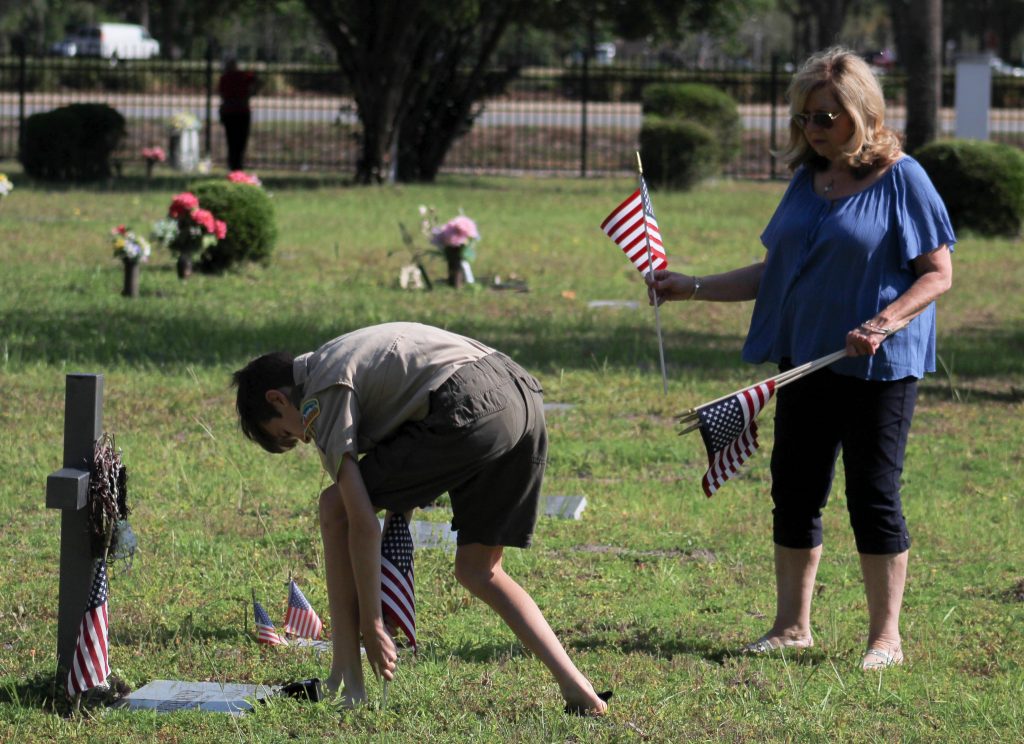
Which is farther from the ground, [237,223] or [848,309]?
[237,223]

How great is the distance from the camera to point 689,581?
529cm

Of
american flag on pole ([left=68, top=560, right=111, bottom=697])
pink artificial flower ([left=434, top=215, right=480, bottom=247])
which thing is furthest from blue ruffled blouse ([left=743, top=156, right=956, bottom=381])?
pink artificial flower ([left=434, top=215, right=480, bottom=247])

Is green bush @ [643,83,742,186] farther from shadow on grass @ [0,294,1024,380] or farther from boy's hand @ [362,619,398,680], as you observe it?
boy's hand @ [362,619,398,680]

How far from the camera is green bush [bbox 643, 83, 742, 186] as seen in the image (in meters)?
24.3

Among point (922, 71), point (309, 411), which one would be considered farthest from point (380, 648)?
point (922, 71)

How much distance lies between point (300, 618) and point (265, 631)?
0.12 m

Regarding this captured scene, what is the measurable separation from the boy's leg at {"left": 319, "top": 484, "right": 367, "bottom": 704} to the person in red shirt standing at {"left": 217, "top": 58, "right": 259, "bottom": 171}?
18319mm

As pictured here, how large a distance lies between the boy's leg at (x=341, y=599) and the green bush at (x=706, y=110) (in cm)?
2107

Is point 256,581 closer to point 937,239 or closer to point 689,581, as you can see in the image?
point 689,581

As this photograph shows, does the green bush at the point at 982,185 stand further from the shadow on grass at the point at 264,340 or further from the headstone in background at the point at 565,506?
the headstone in background at the point at 565,506

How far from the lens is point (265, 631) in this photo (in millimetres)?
4531

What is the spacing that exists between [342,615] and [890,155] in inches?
81.4

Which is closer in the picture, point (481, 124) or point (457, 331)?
point (457, 331)

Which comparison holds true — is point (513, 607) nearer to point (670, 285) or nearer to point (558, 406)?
point (670, 285)
